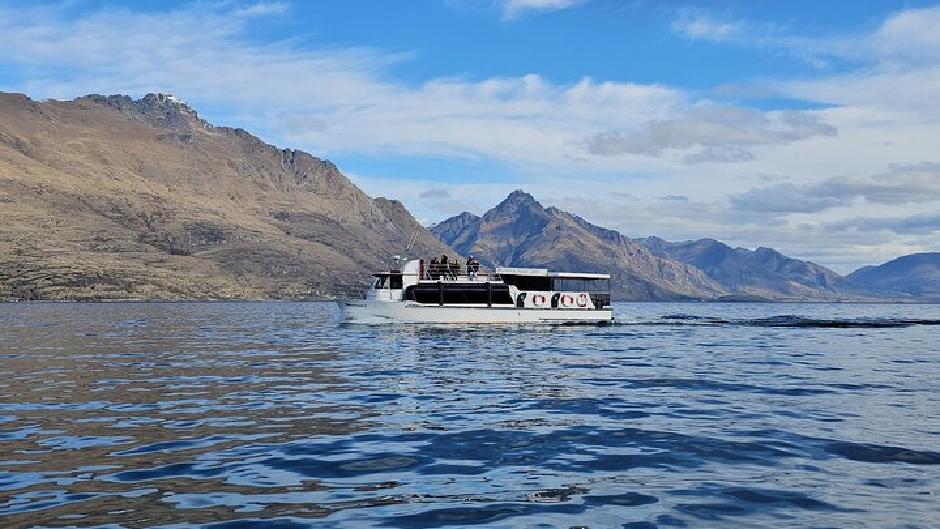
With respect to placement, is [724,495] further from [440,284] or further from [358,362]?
[440,284]

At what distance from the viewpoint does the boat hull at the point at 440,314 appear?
90250 mm

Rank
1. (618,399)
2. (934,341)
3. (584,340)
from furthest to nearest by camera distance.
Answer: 1. (934,341)
2. (584,340)
3. (618,399)

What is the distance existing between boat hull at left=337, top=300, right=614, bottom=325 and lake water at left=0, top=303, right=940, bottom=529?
4556cm

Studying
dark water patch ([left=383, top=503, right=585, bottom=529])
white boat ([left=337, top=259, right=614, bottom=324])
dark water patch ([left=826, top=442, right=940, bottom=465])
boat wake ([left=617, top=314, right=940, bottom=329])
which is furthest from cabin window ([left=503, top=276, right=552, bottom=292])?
dark water patch ([left=383, top=503, right=585, bottom=529])

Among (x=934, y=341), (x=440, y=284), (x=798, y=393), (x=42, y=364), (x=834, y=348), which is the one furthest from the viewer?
(x=440, y=284)

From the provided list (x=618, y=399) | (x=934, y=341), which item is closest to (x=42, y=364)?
(x=618, y=399)

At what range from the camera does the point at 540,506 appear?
14375 millimetres

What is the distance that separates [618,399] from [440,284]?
62623 millimetres

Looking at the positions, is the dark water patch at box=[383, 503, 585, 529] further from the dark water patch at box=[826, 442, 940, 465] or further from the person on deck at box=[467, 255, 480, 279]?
the person on deck at box=[467, 255, 480, 279]

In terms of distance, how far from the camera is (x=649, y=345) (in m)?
67.2

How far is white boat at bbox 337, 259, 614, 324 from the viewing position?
9088 cm

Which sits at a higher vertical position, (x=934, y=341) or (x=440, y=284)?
(x=440, y=284)

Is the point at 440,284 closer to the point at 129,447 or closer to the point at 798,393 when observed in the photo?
the point at 798,393

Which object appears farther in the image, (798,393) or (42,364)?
(42,364)
